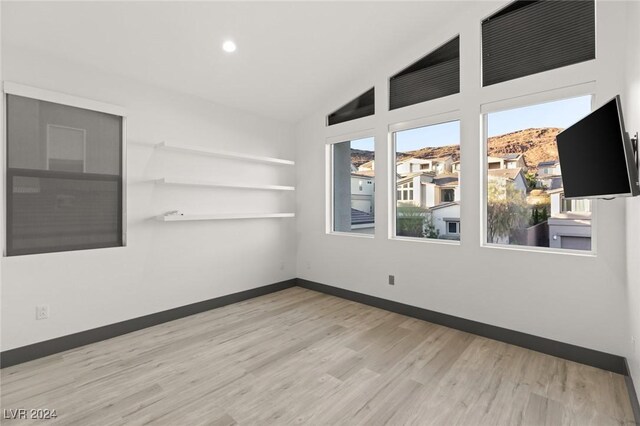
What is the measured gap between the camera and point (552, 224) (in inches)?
115

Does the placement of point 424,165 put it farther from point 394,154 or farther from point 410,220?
point 410,220

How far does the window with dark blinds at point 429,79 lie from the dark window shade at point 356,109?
1.02 ft

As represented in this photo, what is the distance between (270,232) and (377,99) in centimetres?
237

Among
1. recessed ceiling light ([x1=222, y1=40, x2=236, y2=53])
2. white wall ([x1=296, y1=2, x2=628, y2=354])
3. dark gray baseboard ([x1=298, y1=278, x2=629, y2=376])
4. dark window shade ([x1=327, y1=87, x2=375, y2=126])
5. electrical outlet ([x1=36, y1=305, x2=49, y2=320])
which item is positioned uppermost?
recessed ceiling light ([x1=222, y1=40, x2=236, y2=53])

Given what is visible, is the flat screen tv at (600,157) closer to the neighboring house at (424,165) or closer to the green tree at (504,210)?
the green tree at (504,210)

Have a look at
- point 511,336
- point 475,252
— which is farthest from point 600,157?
point 511,336

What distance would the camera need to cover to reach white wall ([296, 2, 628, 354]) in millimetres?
2557

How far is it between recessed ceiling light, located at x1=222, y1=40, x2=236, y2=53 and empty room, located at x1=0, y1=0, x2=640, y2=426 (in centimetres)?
5

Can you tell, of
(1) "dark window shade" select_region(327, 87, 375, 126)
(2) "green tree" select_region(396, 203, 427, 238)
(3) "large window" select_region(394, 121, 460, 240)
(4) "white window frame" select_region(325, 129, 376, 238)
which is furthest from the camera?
(4) "white window frame" select_region(325, 129, 376, 238)

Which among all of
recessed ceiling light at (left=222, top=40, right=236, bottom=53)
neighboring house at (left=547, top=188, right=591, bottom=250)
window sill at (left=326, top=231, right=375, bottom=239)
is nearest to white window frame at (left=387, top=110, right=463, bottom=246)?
window sill at (left=326, top=231, right=375, bottom=239)

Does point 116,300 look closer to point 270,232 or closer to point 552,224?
point 270,232

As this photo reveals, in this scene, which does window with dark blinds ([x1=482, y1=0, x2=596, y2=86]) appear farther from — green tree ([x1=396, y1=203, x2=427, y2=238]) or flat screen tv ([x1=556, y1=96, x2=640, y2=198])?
green tree ([x1=396, y1=203, x2=427, y2=238])

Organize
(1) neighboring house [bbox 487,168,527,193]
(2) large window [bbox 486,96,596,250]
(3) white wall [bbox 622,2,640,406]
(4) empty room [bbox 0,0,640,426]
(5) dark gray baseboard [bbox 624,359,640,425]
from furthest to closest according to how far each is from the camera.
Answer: (1) neighboring house [bbox 487,168,527,193]
(2) large window [bbox 486,96,596,250]
(4) empty room [bbox 0,0,640,426]
(5) dark gray baseboard [bbox 624,359,640,425]
(3) white wall [bbox 622,2,640,406]

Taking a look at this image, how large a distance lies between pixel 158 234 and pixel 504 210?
12.0 ft
